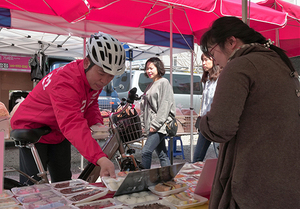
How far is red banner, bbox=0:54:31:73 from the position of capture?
8.69 metres

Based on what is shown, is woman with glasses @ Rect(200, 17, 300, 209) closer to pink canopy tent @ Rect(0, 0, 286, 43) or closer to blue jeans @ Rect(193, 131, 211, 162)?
pink canopy tent @ Rect(0, 0, 286, 43)

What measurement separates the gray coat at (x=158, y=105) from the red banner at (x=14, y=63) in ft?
21.8

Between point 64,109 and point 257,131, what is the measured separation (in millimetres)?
1045

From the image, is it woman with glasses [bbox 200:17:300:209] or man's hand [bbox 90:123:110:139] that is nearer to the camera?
woman with glasses [bbox 200:17:300:209]

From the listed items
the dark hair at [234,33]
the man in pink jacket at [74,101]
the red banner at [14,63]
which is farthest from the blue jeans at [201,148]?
the red banner at [14,63]

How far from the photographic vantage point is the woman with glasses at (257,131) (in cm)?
93

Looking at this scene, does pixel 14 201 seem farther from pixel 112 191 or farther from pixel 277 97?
pixel 277 97

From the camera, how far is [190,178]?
1.79m

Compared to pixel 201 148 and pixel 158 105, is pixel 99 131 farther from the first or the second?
pixel 201 148

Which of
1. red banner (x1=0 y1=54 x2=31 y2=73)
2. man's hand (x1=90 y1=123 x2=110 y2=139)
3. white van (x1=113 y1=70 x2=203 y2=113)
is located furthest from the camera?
white van (x1=113 y1=70 x2=203 y2=113)

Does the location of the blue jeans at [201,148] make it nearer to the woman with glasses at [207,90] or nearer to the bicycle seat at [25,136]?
the woman with glasses at [207,90]

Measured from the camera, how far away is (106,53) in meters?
1.66

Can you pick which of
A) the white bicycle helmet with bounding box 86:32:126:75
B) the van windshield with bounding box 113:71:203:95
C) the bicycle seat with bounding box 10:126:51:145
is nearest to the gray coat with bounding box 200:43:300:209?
the white bicycle helmet with bounding box 86:32:126:75

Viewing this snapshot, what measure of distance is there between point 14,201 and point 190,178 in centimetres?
105
